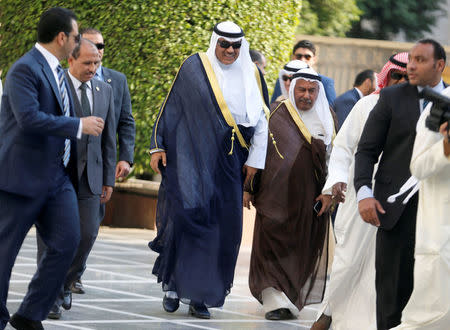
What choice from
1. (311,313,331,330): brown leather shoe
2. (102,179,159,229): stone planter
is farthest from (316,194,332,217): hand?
(102,179,159,229): stone planter

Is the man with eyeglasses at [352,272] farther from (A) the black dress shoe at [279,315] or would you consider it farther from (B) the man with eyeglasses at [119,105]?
(B) the man with eyeglasses at [119,105]

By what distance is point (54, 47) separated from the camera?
6.35 meters

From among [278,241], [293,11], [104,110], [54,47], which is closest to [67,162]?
Answer: [54,47]

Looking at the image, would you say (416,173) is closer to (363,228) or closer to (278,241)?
(363,228)

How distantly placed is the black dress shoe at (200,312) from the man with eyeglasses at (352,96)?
8.67ft

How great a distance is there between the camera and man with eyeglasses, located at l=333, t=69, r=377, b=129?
409 inches

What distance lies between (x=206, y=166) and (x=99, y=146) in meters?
0.95

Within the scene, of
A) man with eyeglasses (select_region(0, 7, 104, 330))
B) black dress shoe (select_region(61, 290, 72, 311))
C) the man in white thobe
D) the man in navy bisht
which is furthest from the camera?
the man in navy bisht

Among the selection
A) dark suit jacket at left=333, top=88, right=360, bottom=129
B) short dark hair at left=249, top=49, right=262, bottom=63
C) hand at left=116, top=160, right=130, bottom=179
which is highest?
short dark hair at left=249, top=49, right=262, bottom=63

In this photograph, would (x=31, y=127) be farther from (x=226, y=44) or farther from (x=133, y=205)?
(x=133, y=205)

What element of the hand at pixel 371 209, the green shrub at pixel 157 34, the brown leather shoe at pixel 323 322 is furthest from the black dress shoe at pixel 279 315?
the green shrub at pixel 157 34

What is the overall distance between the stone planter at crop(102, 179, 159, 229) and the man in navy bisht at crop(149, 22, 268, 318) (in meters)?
5.81

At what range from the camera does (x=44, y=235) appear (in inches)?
253

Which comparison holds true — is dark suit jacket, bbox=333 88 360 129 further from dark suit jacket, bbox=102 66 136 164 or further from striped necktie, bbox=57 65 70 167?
striped necktie, bbox=57 65 70 167
